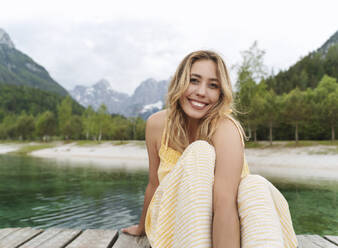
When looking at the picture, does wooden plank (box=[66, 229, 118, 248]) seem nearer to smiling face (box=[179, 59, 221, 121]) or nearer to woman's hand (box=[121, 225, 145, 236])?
woman's hand (box=[121, 225, 145, 236])

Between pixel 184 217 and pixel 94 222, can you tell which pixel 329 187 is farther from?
pixel 184 217

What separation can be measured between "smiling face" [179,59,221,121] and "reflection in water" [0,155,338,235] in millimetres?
3998

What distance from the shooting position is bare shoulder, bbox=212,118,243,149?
5.86 ft

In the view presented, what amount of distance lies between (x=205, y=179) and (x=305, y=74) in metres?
62.8

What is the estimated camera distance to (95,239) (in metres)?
2.27

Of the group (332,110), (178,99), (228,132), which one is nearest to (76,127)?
(332,110)

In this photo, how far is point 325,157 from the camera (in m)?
17.5

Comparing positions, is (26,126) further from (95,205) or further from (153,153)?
(153,153)

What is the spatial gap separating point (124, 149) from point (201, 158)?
96.1 feet

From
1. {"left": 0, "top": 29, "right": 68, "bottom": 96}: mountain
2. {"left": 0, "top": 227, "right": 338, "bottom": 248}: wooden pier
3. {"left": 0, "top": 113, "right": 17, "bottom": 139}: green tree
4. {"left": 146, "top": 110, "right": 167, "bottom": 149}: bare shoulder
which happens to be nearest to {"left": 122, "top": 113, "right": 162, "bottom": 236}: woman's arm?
{"left": 146, "top": 110, "right": 167, "bottom": 149}: bare shoulder

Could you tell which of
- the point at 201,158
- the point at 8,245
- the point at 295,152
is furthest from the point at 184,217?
the point at 295,152

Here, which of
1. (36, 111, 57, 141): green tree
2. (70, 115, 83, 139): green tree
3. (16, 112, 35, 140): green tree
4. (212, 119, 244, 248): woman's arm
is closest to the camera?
(212, 119, 244, 248): woman's arm

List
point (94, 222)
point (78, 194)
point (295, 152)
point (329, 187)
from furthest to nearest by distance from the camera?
point (295, 152) → point (329, 187) → point (78, 194) → point (94, 222)

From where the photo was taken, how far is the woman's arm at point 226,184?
4.78 feet
